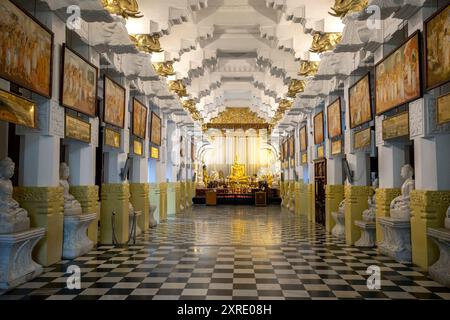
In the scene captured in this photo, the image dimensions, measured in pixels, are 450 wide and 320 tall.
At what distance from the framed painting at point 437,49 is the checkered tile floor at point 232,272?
116 inches

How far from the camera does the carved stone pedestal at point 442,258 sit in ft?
18.4

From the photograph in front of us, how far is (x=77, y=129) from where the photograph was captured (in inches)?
308

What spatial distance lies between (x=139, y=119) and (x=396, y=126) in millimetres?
7141

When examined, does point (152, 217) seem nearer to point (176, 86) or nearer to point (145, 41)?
point (176, 86)

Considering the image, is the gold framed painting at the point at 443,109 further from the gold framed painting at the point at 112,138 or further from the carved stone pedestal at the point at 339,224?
the gold framed painting at the point at 112,138

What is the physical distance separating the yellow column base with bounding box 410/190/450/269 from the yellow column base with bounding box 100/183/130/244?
6481mm

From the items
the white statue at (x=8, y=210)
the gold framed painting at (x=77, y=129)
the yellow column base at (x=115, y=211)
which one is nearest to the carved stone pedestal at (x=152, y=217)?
the yellow column base at (x=115, y=211)

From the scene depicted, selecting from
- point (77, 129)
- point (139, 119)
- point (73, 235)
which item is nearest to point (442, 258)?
point (73, 235)

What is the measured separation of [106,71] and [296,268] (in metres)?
6.85

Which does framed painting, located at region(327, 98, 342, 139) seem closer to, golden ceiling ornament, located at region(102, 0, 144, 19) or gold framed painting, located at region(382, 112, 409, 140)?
gold framed painting, located at region(382, 112, 409, 140)

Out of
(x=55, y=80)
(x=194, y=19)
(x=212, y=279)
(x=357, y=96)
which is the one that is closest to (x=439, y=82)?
(x=357, y=96)

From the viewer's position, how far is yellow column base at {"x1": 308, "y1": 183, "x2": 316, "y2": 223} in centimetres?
1451

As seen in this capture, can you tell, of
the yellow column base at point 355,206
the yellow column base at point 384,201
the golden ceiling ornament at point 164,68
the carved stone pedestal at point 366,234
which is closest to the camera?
the yellow column base at point 384,201
